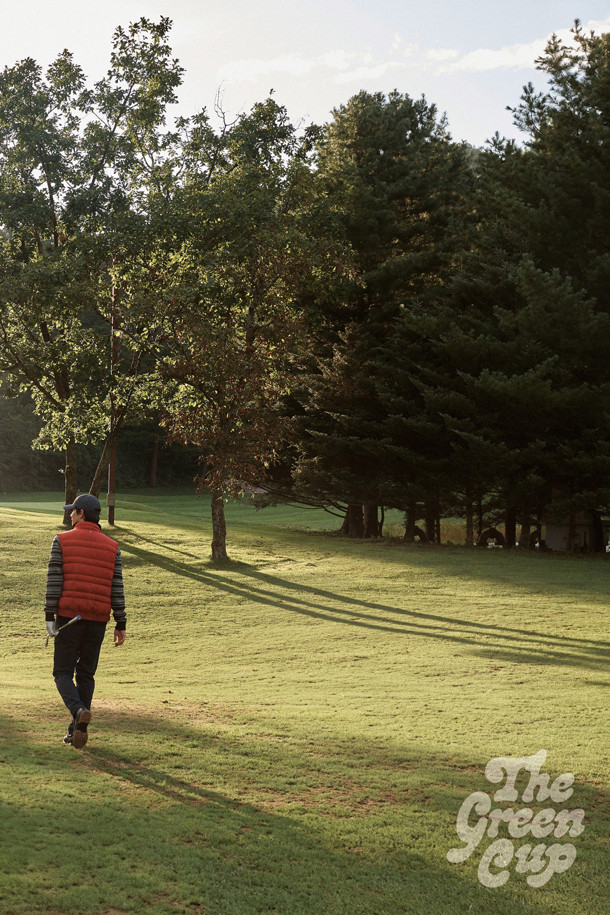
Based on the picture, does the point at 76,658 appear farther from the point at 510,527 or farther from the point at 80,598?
the point at 510,527

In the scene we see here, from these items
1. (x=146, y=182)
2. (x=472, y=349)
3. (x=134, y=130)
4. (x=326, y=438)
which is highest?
(x=134, y=130)

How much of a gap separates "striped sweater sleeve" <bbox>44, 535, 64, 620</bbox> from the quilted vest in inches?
1.1

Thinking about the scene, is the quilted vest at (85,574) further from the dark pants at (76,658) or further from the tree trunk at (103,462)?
the tree trunk at (103,462)

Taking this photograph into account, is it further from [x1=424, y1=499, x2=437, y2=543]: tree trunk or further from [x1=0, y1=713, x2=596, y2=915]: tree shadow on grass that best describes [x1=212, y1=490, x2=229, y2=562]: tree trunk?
[x1=0, y1=713, x2=596, y2=915]: tree shadow on grass

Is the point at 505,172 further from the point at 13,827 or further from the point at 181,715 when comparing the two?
the point at 13,827

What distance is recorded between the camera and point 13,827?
5008 millimetres

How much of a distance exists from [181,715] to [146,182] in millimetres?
18909

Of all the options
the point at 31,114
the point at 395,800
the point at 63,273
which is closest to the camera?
the point at 395,800

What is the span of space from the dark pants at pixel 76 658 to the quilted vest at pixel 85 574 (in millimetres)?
120

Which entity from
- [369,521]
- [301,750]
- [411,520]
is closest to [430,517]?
[411,520]

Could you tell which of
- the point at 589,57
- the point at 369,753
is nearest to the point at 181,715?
the point at 369,753

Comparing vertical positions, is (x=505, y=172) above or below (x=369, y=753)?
above

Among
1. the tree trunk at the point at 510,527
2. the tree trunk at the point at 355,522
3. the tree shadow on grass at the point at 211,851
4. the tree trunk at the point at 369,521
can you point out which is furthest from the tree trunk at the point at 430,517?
the tree shadow on grass at the point at 211,851

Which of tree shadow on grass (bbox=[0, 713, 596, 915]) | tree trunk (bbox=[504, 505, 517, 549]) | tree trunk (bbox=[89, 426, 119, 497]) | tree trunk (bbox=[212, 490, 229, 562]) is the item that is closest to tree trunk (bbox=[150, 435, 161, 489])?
tree trunk (bbox=[89, 426, 119, 497])
